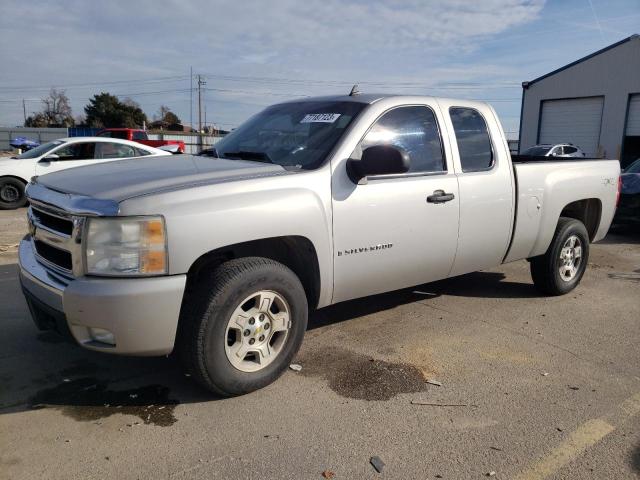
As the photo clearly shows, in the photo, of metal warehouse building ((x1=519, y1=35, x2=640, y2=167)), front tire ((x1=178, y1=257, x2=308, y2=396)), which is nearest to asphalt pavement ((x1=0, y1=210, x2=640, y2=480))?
front tire ((x1=178, y1=257, x2=308, y2=396))

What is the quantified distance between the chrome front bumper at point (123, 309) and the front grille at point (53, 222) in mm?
284

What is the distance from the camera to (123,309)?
2.87 metres

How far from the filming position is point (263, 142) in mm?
4273

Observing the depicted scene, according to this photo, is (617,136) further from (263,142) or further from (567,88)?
(263,142)

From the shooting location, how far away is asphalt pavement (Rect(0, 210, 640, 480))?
279cm

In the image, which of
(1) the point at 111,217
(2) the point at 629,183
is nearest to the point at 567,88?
(2) the point at 629,183

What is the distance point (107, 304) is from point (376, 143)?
84.1 inches

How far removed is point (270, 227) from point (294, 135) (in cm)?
110

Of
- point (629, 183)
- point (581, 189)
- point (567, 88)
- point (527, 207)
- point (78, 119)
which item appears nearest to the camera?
point (527, 207)

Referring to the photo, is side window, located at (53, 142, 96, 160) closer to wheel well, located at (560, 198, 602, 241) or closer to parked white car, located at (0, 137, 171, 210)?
parked white car, located at (0, 137, 171, 210)

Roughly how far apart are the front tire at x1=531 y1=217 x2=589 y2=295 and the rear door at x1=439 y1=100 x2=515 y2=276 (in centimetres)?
88

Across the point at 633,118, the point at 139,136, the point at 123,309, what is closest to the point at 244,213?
the point at 123,309

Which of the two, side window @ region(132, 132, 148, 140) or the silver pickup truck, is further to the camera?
side window @ region(132, 132, 148, 140)

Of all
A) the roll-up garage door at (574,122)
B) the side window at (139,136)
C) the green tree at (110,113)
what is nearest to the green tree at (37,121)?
the green tree at (110,113)
